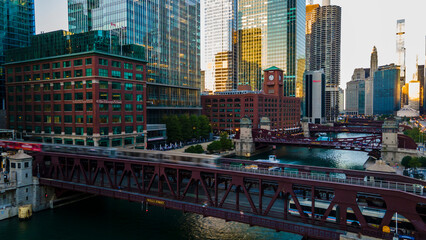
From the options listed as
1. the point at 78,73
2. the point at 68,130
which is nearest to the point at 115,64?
the point at 78,73

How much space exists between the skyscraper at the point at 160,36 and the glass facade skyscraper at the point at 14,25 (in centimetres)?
2365

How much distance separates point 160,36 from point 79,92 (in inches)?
2001

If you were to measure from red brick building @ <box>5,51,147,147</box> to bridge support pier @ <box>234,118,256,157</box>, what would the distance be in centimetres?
3994

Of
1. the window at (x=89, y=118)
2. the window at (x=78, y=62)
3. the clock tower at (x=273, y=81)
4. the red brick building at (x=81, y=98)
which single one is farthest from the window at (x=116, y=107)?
the clock tower at (x=273, y=81)

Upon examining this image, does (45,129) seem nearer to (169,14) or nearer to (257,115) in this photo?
(169,14)

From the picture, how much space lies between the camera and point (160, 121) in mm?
123875

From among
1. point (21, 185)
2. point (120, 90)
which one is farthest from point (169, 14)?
point (21, 185)

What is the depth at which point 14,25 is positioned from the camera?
122625 millimetres

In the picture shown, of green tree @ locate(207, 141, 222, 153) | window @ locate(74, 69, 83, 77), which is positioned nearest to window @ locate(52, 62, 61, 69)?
window @ locate(74, 69, 83, 77)

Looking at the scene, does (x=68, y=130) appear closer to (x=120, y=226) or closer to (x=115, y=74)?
(x=115, y=74)

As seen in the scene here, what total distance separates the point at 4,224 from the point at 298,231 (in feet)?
144

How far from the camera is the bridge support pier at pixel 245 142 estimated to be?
11831 centimetres

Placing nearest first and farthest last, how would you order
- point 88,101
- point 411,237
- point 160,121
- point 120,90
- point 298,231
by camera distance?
point 411,237, point 298,231, point 88,101, point 120,90, point 160,121

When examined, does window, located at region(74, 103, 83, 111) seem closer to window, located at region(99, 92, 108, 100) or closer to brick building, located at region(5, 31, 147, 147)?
brick building, located at region(5, 31, 147, 147)
